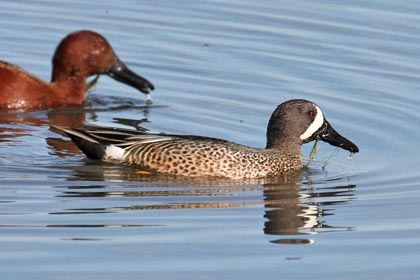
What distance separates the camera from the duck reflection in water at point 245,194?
9.83 metres

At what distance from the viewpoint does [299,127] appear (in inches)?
466

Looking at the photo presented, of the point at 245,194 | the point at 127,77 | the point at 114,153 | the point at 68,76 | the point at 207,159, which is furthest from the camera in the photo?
the point at 68,76

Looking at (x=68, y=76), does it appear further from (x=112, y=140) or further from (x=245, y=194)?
(x=245, y=194)

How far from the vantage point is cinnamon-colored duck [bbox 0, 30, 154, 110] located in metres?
14.1

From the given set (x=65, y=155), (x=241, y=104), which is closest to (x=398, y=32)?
(x=241, y=104)

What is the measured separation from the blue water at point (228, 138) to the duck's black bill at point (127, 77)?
0.61 feet

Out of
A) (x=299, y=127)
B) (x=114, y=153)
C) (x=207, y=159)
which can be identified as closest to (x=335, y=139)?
(x=299, y=127)

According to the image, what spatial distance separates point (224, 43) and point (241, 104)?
1.97 metres

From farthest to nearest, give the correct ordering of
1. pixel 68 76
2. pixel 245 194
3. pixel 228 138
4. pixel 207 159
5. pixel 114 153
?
pixel 68 76
pixel 228 138
pixel 114 153
pixel 207 159
pixel 245 194

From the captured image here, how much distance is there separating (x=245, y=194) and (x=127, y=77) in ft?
13.1

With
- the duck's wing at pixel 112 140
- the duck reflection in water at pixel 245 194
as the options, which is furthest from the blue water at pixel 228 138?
the duck's wing at pixel 112 140

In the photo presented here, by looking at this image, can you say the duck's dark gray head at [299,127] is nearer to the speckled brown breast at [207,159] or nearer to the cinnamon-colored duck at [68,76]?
the speckled brown breast at [207,159]

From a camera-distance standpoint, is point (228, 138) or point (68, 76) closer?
point (228, 138)

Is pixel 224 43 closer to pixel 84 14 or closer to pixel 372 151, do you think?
pixel 84 14
